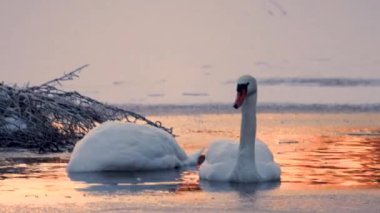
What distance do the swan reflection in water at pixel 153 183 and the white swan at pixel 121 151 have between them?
0.59 ft

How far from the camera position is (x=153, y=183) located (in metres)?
14.9

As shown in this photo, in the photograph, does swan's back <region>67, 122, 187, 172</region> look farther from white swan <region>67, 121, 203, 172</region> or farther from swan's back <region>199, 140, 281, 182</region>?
swan's back <region>199, 140, 281, 182</region>

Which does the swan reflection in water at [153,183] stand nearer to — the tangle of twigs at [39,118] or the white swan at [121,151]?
the white swan at [121,151]

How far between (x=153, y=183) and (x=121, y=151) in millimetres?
1637

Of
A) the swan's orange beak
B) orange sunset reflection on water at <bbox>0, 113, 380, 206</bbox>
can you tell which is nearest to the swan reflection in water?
orange sunset reflection on water at <bbox>0, 113, 380, 206</bbox>

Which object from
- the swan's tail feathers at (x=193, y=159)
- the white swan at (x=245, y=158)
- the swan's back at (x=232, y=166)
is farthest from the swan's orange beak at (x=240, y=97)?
the swan's tail feathers at (x=193, y=159)

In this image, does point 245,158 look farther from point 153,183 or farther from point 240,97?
point 153,183

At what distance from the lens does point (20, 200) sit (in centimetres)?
1315

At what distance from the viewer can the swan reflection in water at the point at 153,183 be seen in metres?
14.1

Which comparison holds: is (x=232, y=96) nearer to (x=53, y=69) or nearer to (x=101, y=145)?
(x=53, y=69)

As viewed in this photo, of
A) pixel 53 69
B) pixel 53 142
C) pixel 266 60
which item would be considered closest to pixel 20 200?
pixel 53 142

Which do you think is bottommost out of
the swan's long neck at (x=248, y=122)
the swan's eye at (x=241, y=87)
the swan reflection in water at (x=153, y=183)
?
the swan reflection in water at (x=153, y=183)

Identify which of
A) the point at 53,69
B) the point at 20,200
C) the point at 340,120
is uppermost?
the point at 53,69

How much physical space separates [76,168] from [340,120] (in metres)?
13.4
